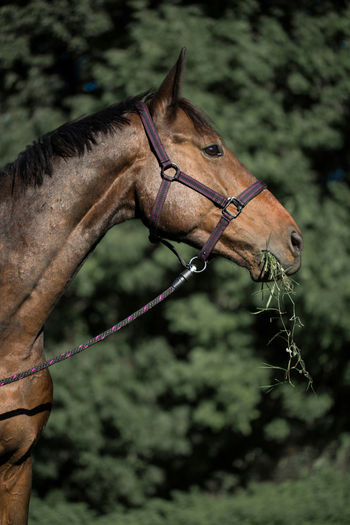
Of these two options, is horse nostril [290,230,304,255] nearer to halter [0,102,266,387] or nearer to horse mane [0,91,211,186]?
halter [0,102,266,387]

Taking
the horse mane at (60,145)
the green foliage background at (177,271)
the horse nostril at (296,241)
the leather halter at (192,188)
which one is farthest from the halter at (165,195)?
the green foliage background at (177,271)

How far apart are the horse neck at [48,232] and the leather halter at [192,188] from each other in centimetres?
15

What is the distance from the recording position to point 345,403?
22.2ft

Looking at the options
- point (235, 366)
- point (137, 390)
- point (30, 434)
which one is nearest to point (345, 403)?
point (235, 366)

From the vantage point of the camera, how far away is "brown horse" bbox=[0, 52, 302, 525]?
2188mm

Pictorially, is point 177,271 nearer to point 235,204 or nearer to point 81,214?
point 235,204

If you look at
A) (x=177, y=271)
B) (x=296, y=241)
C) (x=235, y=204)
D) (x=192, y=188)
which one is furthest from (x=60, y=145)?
(x=177, y=271)

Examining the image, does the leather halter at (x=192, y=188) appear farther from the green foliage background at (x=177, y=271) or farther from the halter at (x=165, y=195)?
the green foliage background at (x=177, y=271)

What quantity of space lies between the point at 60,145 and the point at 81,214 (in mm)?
330

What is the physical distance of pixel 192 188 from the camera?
2.40 meters

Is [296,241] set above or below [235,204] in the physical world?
below

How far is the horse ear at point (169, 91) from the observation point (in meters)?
2.33

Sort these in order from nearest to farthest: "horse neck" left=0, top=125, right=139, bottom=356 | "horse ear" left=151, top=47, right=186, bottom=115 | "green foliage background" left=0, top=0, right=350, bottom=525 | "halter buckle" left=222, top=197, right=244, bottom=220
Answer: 1. "horse neck" left=0, top=125, right=139, bottom=356
2. "horse ear" left=151, top=47, right=186, bottom=115
3. "halter buckle" left=222, top=197, right=244, bottom=220
4. "green foliage background" left=0, top=0, right=350, bottom=525

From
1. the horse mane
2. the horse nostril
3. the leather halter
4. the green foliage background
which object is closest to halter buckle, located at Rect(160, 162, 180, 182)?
the leather halter
